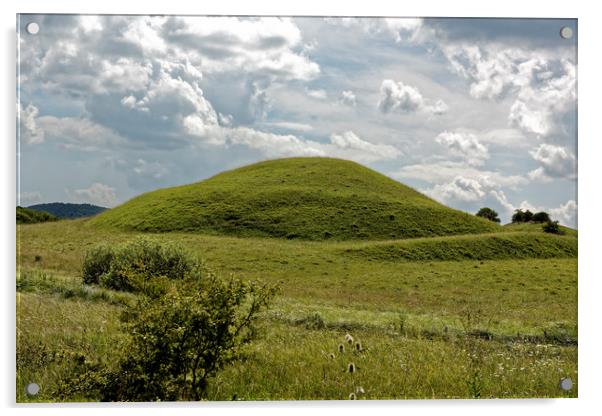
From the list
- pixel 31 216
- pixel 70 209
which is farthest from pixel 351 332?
pixel 31 216

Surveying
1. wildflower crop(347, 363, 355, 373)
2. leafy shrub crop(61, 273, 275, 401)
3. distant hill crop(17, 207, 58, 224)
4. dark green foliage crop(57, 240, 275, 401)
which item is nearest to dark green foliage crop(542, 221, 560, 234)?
wildflower crop(347, 363, 355, 373)

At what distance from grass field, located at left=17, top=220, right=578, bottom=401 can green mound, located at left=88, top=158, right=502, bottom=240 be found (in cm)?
574

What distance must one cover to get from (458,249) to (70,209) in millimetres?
16477

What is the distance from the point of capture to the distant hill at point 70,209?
1007cm

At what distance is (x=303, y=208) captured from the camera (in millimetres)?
30688

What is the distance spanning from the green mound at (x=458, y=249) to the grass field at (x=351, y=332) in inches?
206

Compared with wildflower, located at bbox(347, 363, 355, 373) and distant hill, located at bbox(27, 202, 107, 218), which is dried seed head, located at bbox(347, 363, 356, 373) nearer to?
wildflower, located at bbox(347, 363, 355, 373)

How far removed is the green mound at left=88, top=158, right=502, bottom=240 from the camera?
21380 mm

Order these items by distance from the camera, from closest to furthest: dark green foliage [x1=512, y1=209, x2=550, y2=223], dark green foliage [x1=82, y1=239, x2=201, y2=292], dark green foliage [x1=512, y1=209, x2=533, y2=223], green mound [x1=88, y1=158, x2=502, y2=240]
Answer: dark green foliage [x1=82, y1=239, x2=201, y2=292]
dark green foliage [x1=512, y1=209, x2=550, y2=223]
dark green foliage [x1=512, y1=209, x2=533, y2=223]
green mound [x1=88, y1=158, x2=502, y2=240]

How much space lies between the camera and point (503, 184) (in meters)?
11.0

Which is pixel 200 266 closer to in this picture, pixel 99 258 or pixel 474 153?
pixel 99 258

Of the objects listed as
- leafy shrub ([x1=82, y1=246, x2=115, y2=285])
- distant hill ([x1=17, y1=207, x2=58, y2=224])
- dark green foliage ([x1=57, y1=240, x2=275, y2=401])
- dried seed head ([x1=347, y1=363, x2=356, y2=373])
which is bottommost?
dried seed head ([x1=347, y1=363, x2=356, y2=373])

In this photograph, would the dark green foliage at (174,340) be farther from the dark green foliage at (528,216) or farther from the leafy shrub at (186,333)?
the dark green foliage at (528,216)

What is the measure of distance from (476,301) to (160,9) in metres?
9.14
